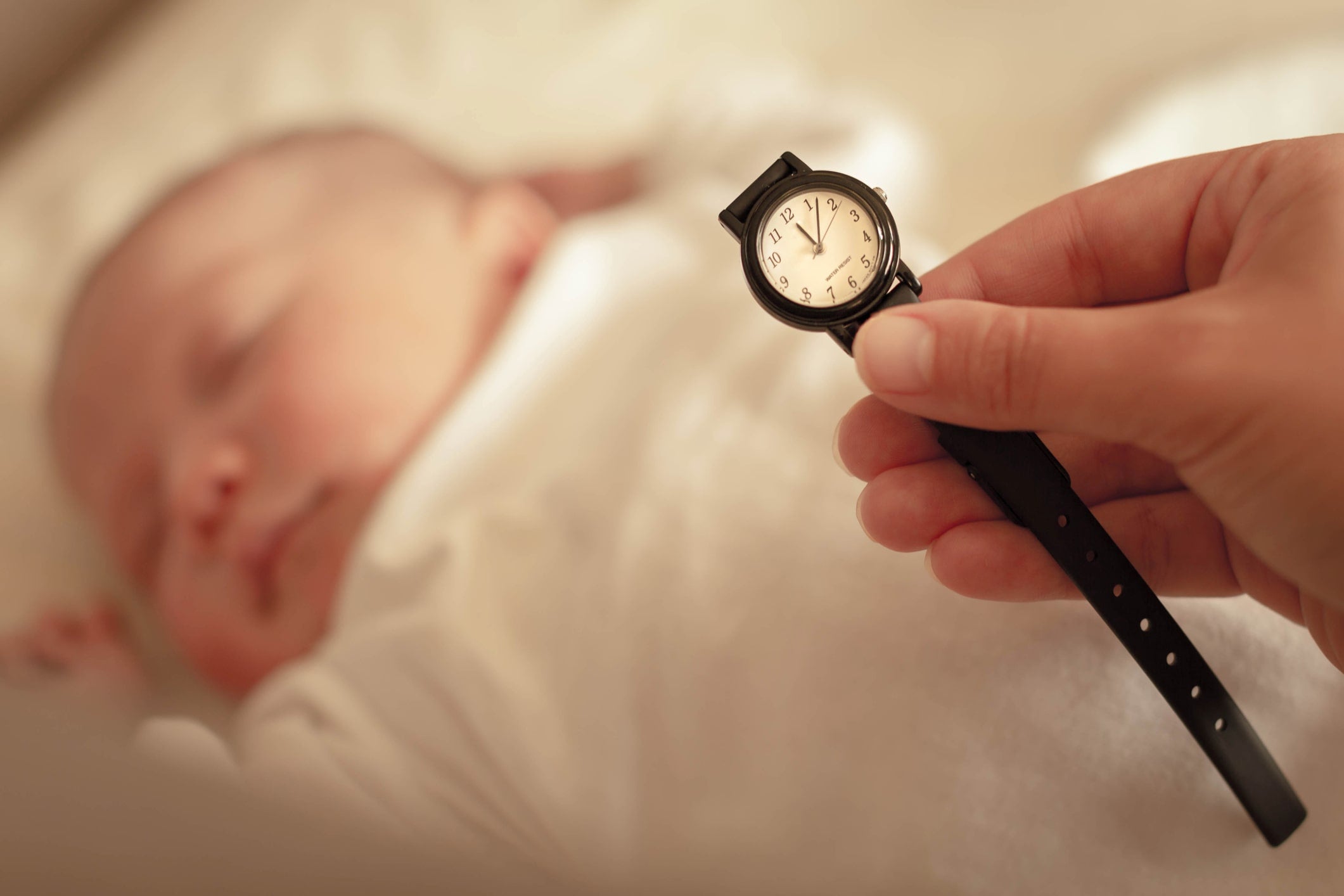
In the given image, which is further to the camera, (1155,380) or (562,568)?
(562,568)

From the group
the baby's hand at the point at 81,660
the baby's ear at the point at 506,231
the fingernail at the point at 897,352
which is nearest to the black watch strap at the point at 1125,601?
the fingernail at the point at 897,352

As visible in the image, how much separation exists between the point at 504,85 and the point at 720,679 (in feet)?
3.94

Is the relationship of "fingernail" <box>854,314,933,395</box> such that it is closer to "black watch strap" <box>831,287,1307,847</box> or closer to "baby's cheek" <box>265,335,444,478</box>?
"black watch strap" <box>831,287,1307,847</box>

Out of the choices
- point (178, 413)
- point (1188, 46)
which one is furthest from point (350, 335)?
point (1188, 46)

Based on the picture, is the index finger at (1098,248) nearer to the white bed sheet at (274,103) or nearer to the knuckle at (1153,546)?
the knuckle at (1153,546)

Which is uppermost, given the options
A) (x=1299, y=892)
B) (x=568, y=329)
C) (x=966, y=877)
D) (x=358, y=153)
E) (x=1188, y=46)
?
(x=358, y=153)

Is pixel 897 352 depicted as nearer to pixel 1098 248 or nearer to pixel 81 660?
pixel 1098 248

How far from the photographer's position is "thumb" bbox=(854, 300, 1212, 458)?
53cm

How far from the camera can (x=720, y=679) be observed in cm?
87

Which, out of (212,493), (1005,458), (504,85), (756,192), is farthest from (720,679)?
(504,85)

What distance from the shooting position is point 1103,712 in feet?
2.50

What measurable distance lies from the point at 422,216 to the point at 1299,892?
124 centimetres

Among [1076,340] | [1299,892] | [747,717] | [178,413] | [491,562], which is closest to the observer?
[1076,340]

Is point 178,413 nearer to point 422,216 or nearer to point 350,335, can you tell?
point 350,335
